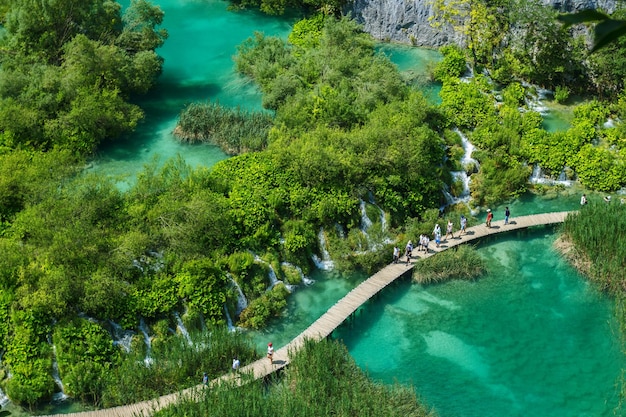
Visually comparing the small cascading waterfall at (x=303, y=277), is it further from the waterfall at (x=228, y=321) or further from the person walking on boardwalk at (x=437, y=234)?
the person walking on boardwalk at (x=437, y=234)

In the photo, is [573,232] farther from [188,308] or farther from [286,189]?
[188,308]

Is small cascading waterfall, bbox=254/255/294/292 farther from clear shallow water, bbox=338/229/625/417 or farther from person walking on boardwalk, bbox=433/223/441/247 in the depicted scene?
person walking on boardwalk, bbox=433/223/441/247

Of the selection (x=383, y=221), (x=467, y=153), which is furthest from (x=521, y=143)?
(x=383, y=221)

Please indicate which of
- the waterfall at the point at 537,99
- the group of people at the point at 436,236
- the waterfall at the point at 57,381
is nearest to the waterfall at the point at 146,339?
the waterfall at the point at 57,381

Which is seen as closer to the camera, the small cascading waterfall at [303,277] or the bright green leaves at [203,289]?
the bright green leaves at [203,289]

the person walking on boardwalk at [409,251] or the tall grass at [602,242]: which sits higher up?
the tall grass at [602,242]

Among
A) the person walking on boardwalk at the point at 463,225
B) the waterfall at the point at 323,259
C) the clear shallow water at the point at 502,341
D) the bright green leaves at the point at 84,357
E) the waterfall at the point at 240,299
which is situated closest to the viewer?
the bright green leaves at the point at 84,357

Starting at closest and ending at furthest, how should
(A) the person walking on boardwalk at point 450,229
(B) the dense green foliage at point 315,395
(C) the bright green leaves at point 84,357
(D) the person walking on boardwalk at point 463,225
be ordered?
(B) the dense green foliage at point 315,395
(C) the bright green leaves at point 84,357
(A) the person walking on boardwalk at point 450,229
(D) the person walking on boardwalk at point 463,225
